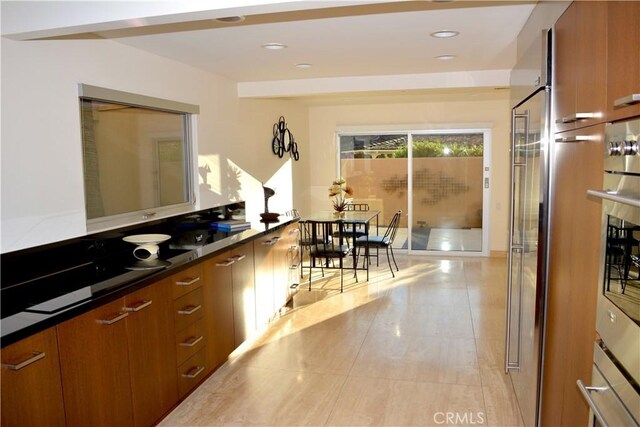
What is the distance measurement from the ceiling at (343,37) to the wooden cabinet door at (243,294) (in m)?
1.50

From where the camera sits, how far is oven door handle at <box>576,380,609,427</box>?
1509 mm

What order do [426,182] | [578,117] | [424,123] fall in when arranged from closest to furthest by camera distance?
[578,117] < [424,123] < [426,182]

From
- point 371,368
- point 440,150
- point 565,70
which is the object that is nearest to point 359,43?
point 565,70

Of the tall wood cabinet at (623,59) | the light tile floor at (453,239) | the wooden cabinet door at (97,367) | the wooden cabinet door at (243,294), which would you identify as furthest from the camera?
the light tile floor at (453,239)

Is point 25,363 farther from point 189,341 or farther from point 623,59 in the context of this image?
point 623,59

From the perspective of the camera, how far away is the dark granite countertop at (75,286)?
1.98m

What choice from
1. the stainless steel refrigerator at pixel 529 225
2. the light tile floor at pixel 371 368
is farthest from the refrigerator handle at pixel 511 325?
the light tile floor at pixel 371 368

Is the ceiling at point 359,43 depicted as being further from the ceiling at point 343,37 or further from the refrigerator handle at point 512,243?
the refrigerator handle at point 512,243

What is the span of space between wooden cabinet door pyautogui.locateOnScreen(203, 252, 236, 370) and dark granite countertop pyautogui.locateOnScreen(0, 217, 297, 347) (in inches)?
4.7

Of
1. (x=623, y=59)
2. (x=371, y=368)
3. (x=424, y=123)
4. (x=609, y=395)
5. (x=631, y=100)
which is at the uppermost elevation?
(x=424, y=123)

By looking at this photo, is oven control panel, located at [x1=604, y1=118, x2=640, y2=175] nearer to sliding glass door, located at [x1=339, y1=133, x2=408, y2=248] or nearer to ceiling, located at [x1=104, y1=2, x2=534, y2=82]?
ceiling, located at [x1=104, y1=2, x2=534, y2=82]

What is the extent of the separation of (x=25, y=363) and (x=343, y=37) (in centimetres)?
251

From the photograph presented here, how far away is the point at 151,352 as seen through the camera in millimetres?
2674

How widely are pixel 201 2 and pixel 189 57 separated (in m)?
1.80
